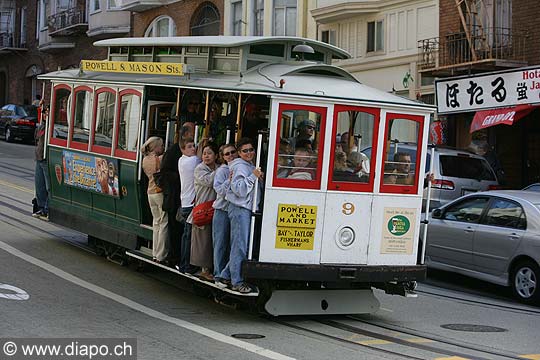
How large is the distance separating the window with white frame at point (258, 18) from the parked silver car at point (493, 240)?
1898 centimetres

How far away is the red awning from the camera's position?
67.9ft

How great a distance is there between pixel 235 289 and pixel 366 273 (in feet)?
4.85

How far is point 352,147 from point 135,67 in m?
3.63

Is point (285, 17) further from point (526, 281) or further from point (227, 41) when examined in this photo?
point (227, 41)

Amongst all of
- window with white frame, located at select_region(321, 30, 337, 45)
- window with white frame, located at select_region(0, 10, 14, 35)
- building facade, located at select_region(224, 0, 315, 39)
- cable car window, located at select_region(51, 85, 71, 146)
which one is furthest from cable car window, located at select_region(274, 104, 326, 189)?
window with white frame, located at select_region(0, 10, 14, 35)

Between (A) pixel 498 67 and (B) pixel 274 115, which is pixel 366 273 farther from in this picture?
(A) pixel 498 67

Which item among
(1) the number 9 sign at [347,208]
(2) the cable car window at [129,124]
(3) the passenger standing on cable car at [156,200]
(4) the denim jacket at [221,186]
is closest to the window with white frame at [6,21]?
(2) the cable car window at [129,124]

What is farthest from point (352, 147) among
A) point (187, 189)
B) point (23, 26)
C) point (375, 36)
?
point (23, 26)

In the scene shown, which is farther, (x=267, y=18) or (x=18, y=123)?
(x=18, y=123)

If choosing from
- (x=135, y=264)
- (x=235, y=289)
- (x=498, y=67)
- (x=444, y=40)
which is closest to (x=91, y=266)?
(x=135, y=264)

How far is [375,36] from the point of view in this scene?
91.7 ft

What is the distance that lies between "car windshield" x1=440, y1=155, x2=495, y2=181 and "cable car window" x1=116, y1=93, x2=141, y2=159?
7772 millimetres

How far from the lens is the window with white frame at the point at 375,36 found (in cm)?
2769

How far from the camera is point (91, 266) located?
14.0 metres
